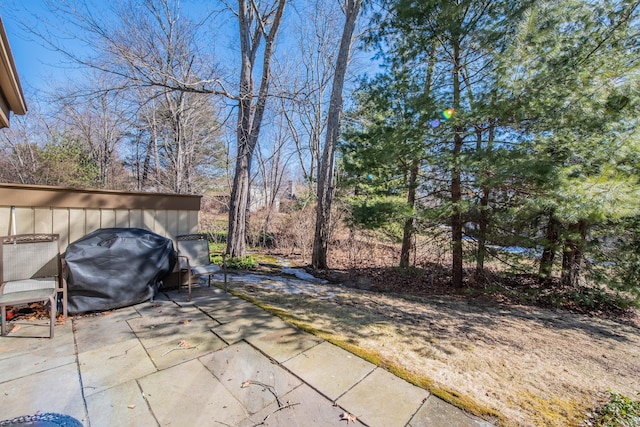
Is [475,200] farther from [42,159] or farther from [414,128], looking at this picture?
[42,159]

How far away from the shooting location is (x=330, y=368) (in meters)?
2.04

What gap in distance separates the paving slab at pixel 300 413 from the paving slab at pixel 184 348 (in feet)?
2.72

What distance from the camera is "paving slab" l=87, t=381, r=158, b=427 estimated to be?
4.85ft

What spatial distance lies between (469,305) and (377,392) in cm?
348

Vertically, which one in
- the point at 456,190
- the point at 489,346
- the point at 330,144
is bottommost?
the point at 489,346

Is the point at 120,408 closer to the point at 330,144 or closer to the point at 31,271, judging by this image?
the point at 31,271

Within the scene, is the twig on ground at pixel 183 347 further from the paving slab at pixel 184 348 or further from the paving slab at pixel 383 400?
the paving slab at pixel 383 400

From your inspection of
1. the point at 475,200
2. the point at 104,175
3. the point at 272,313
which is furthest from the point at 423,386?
the point at 104,175

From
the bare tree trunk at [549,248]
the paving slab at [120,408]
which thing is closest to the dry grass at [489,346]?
the bare tree trunk at [549,248]

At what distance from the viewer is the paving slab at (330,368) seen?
1.84 m

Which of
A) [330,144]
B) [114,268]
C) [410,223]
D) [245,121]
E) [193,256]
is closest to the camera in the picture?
[114,268]

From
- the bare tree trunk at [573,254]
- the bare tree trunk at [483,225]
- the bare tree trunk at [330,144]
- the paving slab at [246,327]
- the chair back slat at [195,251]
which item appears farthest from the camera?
the bare tree trunk at [330,144]

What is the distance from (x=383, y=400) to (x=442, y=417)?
1.15 ft

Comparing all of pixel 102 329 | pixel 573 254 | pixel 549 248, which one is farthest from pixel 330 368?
pixel 573 254
